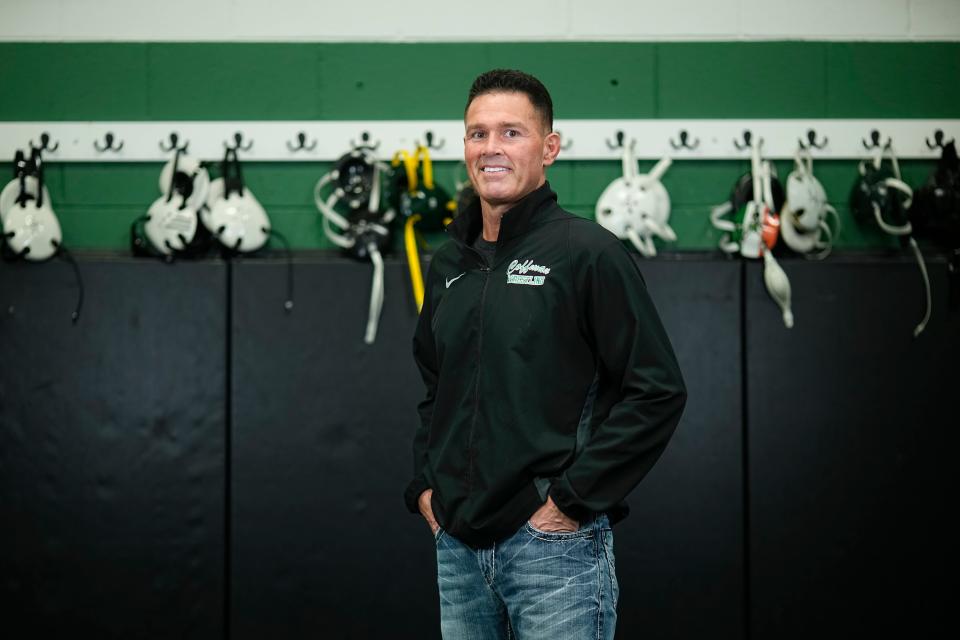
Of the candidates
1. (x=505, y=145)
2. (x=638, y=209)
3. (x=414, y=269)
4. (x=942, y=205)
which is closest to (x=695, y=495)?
(x=638, y=209)

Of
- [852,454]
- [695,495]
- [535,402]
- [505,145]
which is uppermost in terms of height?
[505,145]

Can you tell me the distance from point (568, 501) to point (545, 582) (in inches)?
5.3

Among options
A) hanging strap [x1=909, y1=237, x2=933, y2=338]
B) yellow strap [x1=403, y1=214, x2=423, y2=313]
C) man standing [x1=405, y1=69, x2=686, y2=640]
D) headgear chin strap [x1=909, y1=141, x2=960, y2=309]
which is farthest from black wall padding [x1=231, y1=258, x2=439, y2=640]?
headgear chin strap [x1=909, y1=141, x2=960, y2=309]

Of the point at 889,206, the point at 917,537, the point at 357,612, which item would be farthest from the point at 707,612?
the point at 889,206

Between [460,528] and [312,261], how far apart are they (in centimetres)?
139

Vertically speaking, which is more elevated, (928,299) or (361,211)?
(361,211)

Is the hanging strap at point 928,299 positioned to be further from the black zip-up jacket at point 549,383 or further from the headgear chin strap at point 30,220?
the headgear chin strap at point 30,220

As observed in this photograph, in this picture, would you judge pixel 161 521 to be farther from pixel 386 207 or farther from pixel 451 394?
pixel 451 394

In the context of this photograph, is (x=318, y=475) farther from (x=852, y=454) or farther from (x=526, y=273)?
(x=852, y=454)

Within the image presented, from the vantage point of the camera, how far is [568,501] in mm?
1367

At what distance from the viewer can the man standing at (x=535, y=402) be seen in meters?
1.39

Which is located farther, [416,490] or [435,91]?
[435,91]

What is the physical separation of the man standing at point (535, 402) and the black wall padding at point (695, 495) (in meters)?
1.20

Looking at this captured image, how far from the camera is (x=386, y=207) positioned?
2.78m
